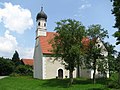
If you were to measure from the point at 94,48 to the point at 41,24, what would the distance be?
1879 cm

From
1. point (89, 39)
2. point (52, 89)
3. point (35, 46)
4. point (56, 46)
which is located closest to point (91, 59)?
point (89, 39)

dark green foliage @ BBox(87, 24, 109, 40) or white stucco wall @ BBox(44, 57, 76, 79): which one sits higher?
dark green foliage @ BBox(87, 24, 109, 40)

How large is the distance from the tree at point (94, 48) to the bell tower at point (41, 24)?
55.8 feet

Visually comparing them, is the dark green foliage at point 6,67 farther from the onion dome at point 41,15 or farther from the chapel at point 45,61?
the onion dome at point 41,15

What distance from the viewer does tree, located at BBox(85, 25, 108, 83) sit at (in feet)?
134

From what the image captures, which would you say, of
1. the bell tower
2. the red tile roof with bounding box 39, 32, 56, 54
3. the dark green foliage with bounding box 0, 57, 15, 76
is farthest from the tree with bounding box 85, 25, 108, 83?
the dark green foliage with bounding box 0, 57, 15, 76

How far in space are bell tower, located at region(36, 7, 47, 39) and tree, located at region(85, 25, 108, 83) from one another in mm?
17017

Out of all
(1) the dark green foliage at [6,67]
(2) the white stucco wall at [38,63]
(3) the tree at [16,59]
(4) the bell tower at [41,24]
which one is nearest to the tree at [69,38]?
(2) the white stucco wall at [38,63]

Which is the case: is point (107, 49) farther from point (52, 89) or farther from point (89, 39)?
point (52, 89)

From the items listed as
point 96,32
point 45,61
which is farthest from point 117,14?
point 45,61

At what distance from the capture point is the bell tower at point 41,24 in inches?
2208

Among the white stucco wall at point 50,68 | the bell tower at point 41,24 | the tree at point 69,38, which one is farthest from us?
the bell tower at point 41,24

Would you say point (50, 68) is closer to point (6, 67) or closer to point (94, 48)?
point (94, 48)

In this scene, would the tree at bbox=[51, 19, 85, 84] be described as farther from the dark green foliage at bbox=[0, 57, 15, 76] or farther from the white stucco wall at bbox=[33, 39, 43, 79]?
the dark green foliage at bbox=[0, 57, 15, 76]
